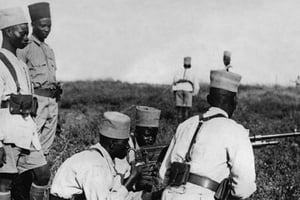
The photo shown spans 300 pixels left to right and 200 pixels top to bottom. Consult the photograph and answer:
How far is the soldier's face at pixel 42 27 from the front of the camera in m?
7.57

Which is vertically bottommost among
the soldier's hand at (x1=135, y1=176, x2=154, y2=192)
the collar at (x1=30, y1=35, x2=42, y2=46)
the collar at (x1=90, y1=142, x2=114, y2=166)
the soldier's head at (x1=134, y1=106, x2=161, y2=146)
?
the soldier's hand at (x1=135, y1=176, x2=154, y2=192)

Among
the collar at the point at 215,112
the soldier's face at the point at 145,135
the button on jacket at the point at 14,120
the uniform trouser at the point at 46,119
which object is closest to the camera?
the collar at the point at 215,112

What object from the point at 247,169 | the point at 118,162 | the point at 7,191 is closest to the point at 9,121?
the point at 7,191

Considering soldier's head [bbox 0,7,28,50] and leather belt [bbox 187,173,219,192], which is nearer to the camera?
leather belt [bbox 187,173,219,192]

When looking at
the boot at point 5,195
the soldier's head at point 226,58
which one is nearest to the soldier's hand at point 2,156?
the boot at point 5,195

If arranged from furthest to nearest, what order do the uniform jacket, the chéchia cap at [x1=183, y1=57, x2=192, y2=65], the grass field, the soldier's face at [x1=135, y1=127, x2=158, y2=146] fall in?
the chéchia cap at [x1=183, y1=57, x2=192, y2=65]
the grass field
the soldier's face at [x1=135, y1=127, x2=158, y2=146]
the uniform jacket

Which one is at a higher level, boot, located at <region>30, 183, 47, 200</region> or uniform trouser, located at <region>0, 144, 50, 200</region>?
uniform trouser, located at <region>0, 144, 50, 200</region>

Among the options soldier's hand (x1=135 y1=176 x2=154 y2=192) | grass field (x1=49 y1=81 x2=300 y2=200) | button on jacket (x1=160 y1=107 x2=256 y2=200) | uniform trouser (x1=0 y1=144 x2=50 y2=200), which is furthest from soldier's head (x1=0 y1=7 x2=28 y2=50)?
grass field (x1=49 y1=81 x2=300 y2=200)

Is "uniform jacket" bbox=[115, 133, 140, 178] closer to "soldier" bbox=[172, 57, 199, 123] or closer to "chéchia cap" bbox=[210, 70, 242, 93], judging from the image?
"chéchia cap" bbox=[210, 70, 242, 93]

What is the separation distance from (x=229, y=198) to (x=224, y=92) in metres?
0.89

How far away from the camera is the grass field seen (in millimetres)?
9367

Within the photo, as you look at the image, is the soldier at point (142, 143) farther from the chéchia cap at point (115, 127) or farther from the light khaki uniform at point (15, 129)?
the light khaki uniform at point (15, 129)

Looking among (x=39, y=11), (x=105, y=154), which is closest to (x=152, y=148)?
(x=105, y=154)

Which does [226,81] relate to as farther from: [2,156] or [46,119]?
→ [46,119]
